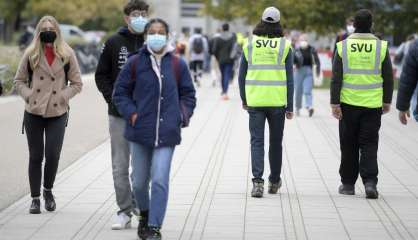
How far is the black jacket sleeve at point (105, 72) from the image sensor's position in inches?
329

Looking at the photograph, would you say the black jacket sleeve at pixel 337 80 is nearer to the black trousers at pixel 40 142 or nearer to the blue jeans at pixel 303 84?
the black trousers at pixel 40 142

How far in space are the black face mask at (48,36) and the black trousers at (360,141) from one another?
298cm

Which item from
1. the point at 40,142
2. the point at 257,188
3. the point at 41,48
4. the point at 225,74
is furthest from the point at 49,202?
the point at 225,74

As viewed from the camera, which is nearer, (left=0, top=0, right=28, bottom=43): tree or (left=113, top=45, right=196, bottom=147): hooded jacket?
(left=113, top=45, right=196, bottom=147): hooded jacket

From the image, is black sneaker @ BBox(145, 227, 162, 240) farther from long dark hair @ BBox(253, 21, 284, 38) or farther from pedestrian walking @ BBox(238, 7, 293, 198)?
long dark hair @ BBox(253, 21, 284, 38)

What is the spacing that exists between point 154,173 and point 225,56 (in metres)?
17.8

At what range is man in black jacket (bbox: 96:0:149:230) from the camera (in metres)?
8.33

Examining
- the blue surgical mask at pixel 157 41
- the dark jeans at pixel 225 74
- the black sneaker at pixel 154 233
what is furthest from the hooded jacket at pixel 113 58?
the dark jeans at pixel 225 74

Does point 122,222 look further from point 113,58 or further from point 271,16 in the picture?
point 271,16

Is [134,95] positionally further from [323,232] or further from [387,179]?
[387,179]

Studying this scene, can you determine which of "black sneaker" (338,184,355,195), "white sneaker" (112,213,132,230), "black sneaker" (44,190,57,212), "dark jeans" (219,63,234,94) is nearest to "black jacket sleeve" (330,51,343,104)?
"black sneaker" (338,184,355,195)

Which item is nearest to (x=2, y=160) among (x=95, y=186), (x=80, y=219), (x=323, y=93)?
(x=95, y=186)

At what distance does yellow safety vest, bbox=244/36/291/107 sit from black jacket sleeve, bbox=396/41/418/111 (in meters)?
1.95

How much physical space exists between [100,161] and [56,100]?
4049mm
